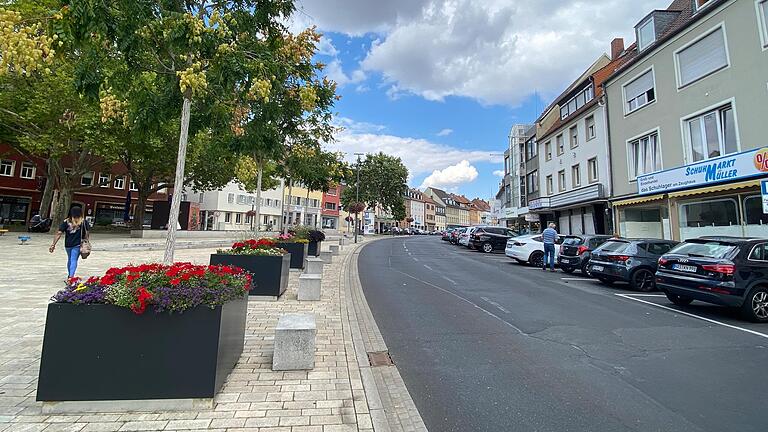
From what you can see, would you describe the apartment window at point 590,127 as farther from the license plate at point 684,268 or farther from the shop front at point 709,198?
the license plate at point 684,268

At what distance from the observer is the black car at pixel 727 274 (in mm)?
7051

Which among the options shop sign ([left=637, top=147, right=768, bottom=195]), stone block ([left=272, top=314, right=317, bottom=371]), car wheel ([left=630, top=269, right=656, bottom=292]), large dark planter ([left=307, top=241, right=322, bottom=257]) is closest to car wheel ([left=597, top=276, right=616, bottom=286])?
car wheel ([left=630, top=269, right=656, bottom=292])

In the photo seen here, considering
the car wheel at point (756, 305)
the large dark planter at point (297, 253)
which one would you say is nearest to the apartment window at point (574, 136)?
the car wheel at point (756, 305)

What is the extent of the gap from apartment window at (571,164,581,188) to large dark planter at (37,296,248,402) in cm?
2568

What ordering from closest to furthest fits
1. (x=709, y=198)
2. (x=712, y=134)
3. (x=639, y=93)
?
1. (x=709, y=198)
2. (x=712, y=134)
3. (x=639, y=93)

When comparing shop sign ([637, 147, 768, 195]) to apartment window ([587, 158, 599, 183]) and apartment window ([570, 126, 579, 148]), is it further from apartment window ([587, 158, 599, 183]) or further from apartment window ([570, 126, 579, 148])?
apartment window ([570, 126, 579, 148])

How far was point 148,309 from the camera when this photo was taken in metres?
3.20

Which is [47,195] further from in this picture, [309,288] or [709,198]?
[709,198]

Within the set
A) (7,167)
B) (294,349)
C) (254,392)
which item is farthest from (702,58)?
(7,167)

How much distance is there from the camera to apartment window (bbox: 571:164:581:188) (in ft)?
80.5

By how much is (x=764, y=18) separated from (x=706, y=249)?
10.4m

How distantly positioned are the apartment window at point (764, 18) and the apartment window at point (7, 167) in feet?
189

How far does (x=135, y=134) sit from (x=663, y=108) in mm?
20084

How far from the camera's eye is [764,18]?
1246 centimetres
